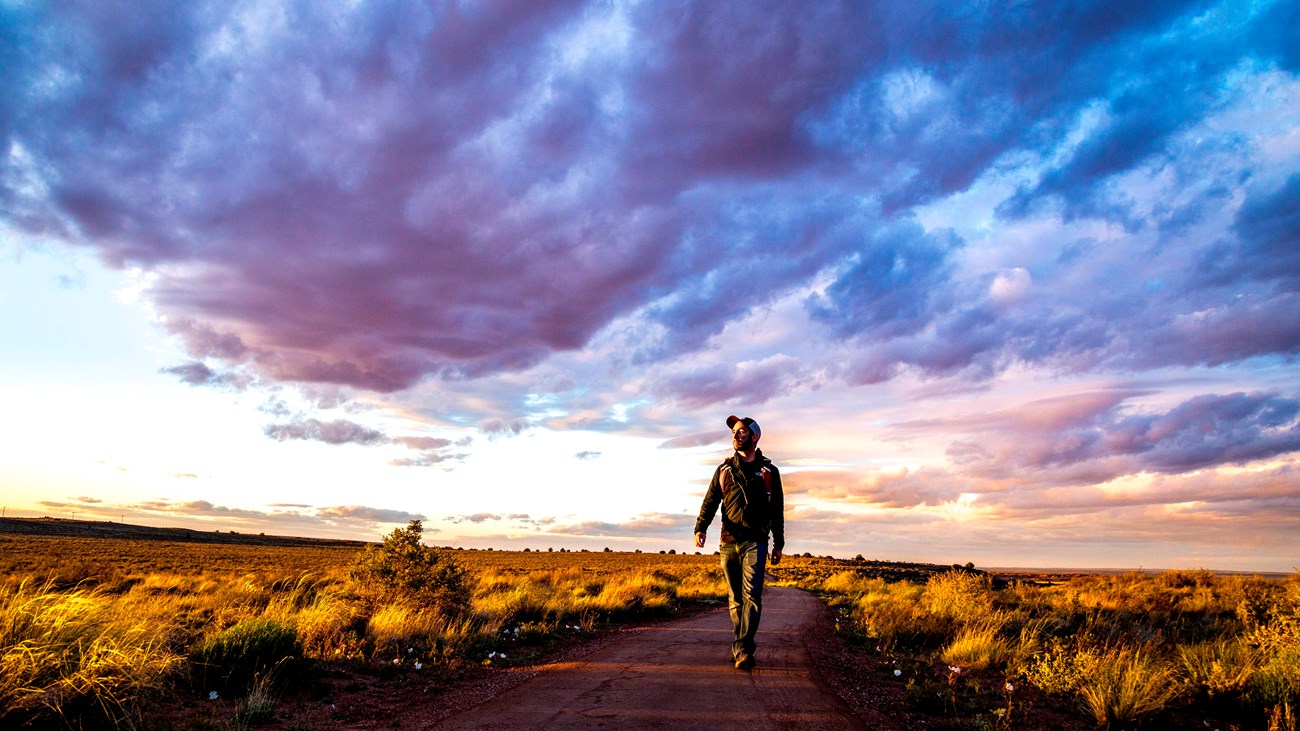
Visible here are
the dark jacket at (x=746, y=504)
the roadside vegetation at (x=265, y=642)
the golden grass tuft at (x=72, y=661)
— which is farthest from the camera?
the dark jacket at (x=746, y=504)

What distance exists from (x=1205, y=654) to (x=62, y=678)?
1255 cm

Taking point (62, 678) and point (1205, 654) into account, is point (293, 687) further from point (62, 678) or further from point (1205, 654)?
point (1205, 654)

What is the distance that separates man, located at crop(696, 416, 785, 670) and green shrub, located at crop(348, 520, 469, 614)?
20.2ft

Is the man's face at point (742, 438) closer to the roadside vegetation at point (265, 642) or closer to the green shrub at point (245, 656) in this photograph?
the roadside vegetation at point (265, 642)

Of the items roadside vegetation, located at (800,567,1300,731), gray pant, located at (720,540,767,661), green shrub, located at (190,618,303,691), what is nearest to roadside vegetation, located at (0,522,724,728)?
green shrub, located at (190,618,303,691)

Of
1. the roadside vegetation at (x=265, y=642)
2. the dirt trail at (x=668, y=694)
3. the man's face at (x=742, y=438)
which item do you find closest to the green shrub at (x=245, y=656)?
the roadside vegetation at (x=265, y=642)

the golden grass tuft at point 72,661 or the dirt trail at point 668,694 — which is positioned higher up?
the golden grass tuft at point 72,661

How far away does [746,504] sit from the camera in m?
8.46

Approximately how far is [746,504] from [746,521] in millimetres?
206

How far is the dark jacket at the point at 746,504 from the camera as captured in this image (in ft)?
27.8

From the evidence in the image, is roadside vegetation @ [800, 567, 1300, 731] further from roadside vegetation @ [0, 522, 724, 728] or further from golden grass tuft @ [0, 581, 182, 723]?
golden grass tuft @ [0, 581, 182, 723]

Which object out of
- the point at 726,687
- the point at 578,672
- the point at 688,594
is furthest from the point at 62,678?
the point at 688,594

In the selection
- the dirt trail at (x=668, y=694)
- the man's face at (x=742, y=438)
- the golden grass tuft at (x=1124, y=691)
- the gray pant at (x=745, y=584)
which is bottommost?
the dirt trail at (x=668, y=694)

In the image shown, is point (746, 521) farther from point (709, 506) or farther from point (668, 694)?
point (668, 694)
